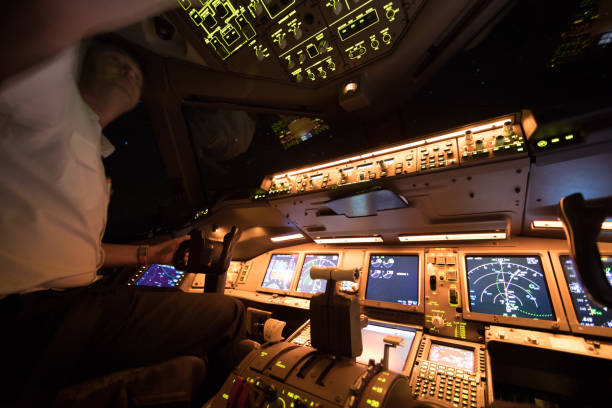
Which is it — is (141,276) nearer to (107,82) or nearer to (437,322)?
(107,82)

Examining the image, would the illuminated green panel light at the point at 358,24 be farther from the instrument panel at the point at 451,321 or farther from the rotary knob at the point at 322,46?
the instrument panel at the point at 451,321

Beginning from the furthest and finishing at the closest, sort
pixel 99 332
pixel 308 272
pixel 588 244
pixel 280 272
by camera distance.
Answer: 1. pixel 280 272
2. pixel 308 272
3. pixel 99 332
4. pixel 588 244

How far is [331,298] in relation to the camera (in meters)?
1.07

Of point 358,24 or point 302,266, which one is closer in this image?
point 358,24

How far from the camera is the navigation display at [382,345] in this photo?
1.41 metres

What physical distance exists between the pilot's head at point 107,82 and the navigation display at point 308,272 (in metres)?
1.90

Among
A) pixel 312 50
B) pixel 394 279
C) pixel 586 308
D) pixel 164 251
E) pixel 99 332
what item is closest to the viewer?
pixel 99 332

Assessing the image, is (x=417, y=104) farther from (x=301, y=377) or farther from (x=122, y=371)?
(x=122, y=371)

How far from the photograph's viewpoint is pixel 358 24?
1608 millimetres

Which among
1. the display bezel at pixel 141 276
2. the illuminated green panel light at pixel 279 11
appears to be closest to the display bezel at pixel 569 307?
the illuminated green panel light at pixel 279 11

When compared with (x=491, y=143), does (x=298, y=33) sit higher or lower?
higher

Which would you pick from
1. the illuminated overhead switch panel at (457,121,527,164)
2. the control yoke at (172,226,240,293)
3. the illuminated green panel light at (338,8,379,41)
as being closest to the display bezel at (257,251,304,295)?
the control yoke at (172,226,240,293)

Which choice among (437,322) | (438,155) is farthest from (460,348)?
(438,155)

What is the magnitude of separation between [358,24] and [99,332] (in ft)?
7.34
